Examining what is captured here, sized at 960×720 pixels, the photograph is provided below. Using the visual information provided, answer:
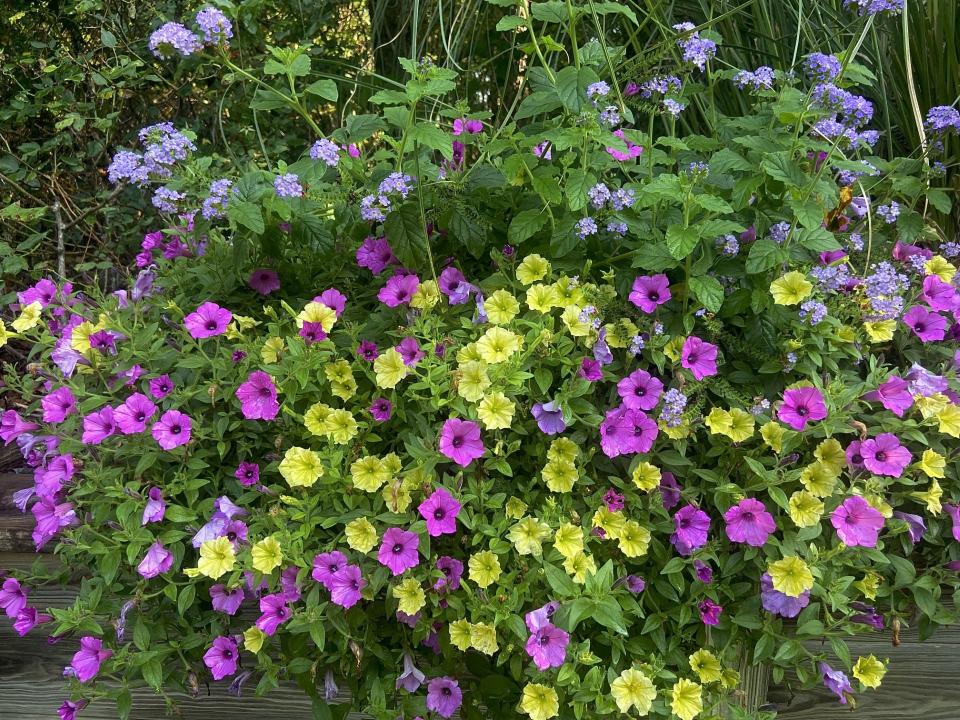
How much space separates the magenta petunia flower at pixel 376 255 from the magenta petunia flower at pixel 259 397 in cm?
32

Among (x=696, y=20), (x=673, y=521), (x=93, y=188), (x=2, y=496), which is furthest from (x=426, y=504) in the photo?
(x=93, y=188)

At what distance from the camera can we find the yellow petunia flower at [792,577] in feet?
3.71

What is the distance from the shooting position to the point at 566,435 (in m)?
1.29

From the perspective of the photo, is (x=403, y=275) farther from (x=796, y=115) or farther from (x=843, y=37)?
(x=843, y=37)

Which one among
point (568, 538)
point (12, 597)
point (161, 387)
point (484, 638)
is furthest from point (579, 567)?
point (12, 597)

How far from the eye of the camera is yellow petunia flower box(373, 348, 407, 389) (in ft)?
4.02

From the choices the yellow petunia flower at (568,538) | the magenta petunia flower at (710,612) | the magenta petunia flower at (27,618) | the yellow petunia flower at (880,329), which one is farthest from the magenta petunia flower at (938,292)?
the magenta petunia flower at (27,618)

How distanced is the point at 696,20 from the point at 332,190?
1322 millimetres

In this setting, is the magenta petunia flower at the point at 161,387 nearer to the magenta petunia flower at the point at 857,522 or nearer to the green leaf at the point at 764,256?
the green leaf at the point at 764,256

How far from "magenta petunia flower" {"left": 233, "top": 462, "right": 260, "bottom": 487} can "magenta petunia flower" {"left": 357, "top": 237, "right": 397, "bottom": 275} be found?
42 cm

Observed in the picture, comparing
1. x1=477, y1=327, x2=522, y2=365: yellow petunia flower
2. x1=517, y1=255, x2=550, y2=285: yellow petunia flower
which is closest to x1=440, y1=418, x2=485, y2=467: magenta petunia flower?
x1=477, y1=327, x2=522, y2=365: yellow petunia flower

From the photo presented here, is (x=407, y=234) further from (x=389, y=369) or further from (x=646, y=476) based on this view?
(x=646, y=476)

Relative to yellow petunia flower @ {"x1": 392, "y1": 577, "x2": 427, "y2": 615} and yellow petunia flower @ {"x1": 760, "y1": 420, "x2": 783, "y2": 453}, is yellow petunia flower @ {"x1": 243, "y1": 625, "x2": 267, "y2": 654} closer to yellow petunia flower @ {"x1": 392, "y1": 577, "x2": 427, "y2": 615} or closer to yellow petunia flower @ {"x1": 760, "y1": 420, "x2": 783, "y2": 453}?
yellow petunia flower @ {"x1": 392, "y1": 577, "x2": 427, "y2": 615}

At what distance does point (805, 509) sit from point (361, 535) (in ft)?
2.16
